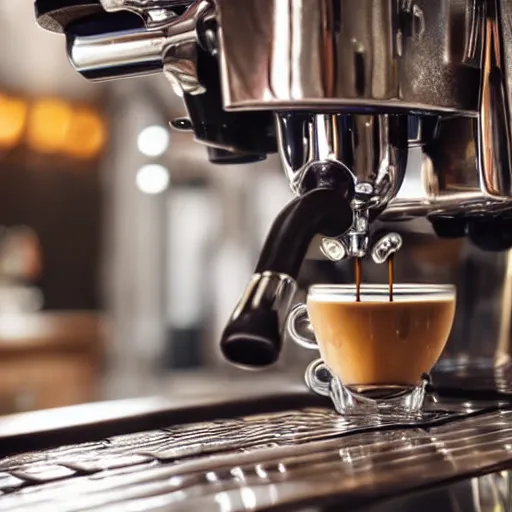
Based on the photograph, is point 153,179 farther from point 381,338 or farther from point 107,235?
point 381,338

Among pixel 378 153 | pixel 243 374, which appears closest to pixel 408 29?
pixel 378 153

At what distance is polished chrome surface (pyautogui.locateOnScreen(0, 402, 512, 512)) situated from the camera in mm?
383

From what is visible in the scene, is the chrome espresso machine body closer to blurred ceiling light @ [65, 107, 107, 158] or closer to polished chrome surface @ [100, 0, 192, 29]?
polished chrome surface @ [100, 0, 192, 29]

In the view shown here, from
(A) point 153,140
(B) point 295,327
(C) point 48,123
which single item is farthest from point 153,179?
(B) point 295,327

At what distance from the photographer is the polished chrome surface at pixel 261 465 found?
1.26ft

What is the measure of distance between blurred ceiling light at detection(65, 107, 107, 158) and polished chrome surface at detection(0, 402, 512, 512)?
2039mm

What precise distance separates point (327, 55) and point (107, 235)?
218 centimetres

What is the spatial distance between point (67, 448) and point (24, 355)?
1618 mm

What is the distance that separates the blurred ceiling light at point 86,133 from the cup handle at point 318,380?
6.53 feet

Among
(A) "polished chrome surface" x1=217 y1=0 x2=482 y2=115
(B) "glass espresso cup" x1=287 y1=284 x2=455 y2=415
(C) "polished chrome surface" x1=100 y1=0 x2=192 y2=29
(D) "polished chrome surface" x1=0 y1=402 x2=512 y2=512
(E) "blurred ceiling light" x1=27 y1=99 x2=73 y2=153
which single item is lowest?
(D) "polished chrome surface" x1=0 y1=402 x2=512 y2=512

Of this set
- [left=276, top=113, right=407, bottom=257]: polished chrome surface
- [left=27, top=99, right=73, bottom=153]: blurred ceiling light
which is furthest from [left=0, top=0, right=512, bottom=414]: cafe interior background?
[left=276, top=113, right=407, bottom=257]: polished chrome surface

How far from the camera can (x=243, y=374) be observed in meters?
2.11

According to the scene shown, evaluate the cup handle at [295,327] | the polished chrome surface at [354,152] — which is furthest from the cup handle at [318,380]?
the polished chrome surface at [354,152]

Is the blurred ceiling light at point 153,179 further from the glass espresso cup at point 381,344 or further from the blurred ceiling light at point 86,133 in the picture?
the glass espresso cup at point 381,344
